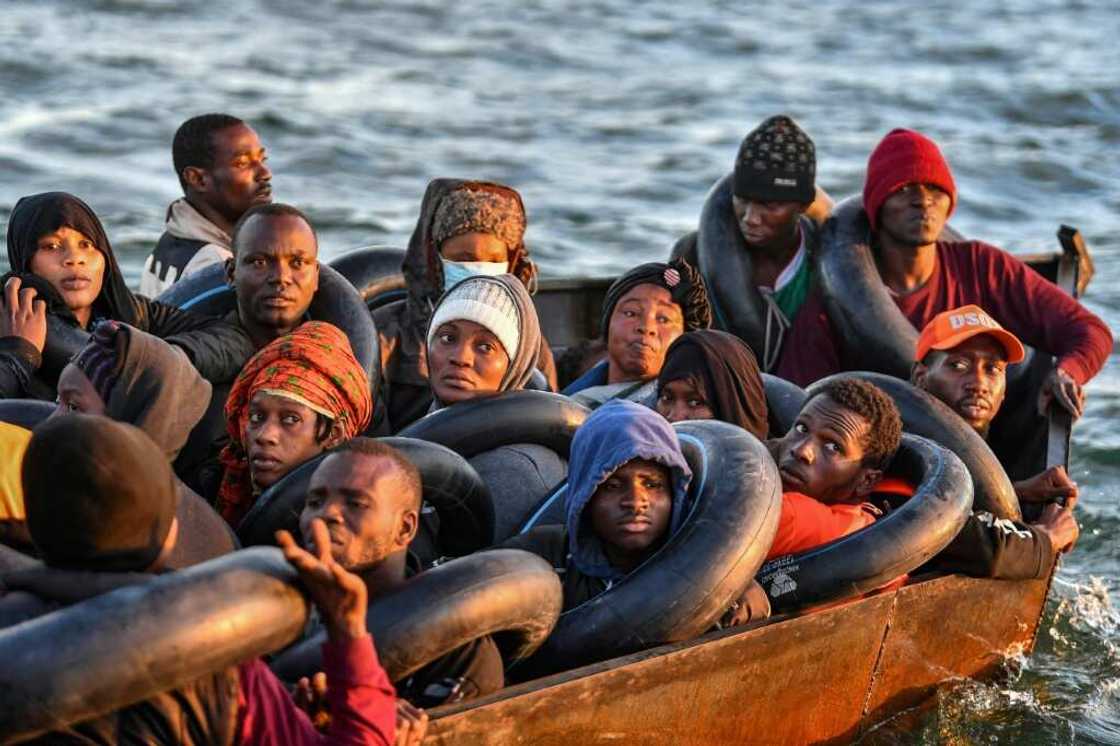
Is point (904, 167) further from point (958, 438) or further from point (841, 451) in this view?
point (841, 451)

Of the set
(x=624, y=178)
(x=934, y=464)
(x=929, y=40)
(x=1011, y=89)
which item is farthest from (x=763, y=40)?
(x=934, y=464)

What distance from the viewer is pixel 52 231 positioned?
6004mm

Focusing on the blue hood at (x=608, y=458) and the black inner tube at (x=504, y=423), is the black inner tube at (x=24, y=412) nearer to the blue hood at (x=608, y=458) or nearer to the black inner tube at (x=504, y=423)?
the black inner tube at (x=504, y=423)

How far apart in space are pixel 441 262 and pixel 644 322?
0.82 m

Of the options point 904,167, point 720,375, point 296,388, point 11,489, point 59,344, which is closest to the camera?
point 11,489

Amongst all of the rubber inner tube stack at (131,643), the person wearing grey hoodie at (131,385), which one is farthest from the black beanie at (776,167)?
the rubber inner tube stack at (131,643)

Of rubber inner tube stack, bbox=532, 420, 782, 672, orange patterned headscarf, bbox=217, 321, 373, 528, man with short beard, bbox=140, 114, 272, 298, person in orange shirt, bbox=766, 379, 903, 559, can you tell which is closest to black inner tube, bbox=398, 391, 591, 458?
orange patterned headscarf, bbox=217, 321, 373, 528

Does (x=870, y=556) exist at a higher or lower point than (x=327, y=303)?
lower

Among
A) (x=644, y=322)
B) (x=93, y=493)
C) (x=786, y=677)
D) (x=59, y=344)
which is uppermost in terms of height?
(x=93, y=493)

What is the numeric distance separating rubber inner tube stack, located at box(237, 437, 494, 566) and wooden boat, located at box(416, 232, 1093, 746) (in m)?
0.65

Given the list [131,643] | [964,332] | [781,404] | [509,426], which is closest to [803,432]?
[781,404]

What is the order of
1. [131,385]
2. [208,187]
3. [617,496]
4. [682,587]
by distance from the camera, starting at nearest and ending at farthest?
[682,587] → [617,496] → [131,385] → [208,187]

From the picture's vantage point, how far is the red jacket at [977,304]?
744 cm

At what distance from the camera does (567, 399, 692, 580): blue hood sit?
4.83 meters
